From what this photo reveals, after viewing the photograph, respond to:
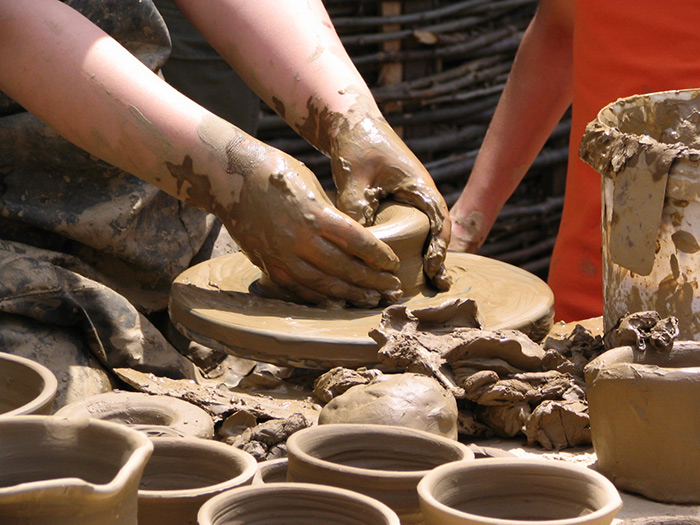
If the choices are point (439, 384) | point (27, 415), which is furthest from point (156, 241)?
point (27, 415)

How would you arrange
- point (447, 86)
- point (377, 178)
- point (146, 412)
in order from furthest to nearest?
1. point (447, 86)
2. point (377, 178)
3. point (146, 412)

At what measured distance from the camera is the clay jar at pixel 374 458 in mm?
896

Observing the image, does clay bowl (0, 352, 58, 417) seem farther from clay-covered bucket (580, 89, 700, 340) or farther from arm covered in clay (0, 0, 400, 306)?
clay-covered bucket (580, 89, 700, 340)

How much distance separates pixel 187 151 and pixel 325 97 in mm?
437

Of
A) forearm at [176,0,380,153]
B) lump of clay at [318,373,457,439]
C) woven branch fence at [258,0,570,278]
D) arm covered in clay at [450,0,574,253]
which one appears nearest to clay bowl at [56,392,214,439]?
lump of clay at [318,373,457,439]

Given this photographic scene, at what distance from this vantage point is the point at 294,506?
0.85 metres

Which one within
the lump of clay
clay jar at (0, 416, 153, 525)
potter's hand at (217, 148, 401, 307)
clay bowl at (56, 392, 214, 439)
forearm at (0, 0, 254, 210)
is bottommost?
clay bowl at (56, 392, 214, 439)

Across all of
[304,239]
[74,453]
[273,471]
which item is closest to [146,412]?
[273,471]

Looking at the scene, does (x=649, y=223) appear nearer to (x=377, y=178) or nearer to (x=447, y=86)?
(x=377, y=178)

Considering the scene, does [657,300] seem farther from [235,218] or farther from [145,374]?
[145,374]

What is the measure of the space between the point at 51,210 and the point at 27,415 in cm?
121

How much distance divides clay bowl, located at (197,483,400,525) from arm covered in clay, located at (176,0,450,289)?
1.03 meters

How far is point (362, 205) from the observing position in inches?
75.2

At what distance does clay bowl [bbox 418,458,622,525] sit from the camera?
2.80 feet
